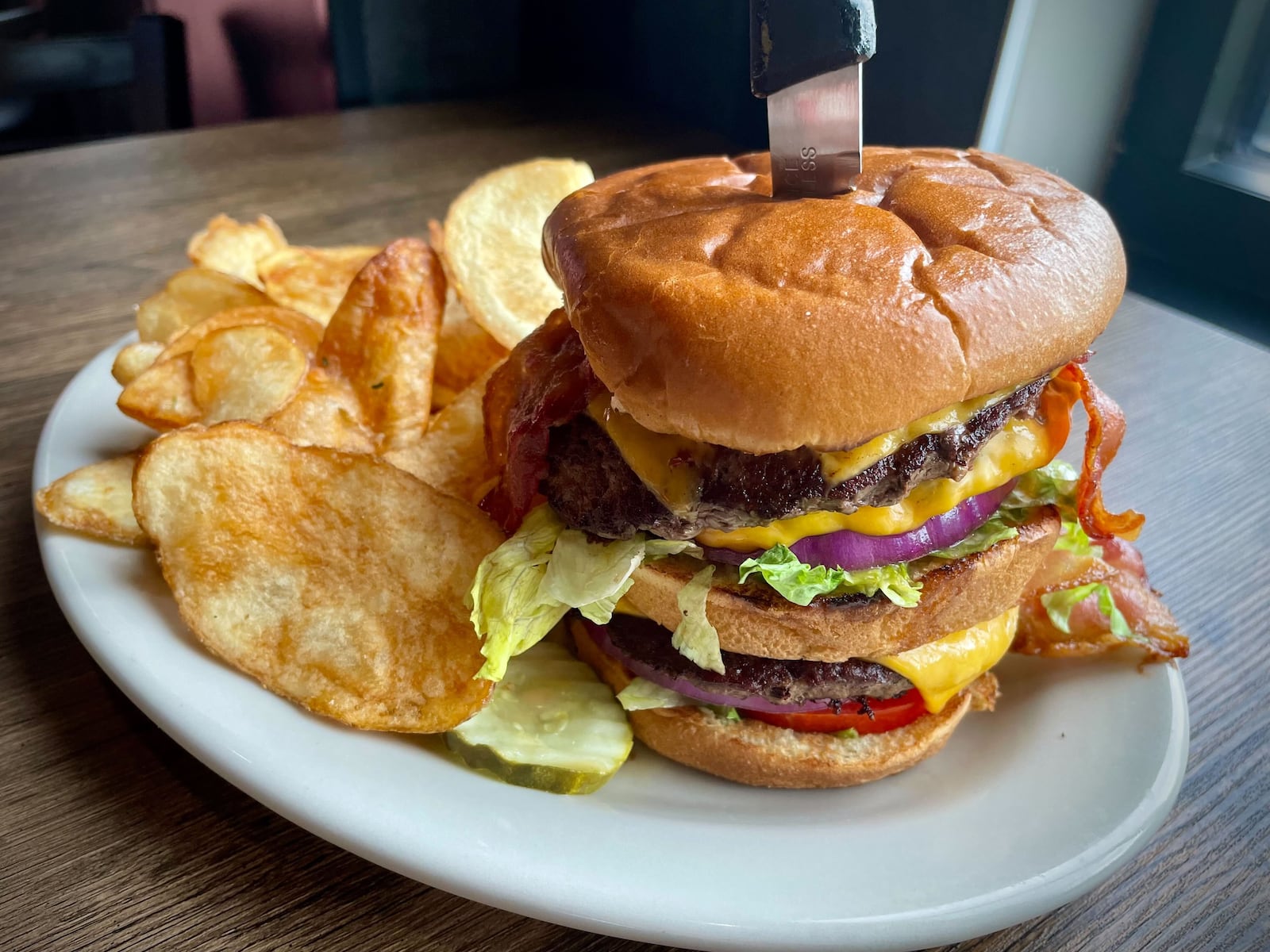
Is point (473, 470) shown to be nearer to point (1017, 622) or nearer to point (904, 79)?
point (1017, 622)

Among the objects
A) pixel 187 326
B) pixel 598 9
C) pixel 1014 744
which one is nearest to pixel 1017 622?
pixel 1014 744

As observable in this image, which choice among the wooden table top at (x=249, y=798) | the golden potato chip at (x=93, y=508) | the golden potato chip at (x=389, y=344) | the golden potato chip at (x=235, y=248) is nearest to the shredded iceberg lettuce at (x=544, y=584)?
the wooden table top at (x=249, y=798)

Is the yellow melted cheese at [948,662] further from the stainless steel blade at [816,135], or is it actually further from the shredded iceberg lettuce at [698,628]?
the stainless steel blade at [816,135]

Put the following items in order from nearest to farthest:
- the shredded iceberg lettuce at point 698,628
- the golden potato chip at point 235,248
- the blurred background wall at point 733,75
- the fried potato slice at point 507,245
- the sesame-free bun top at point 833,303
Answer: the sesame-free bun top at point 833,303
the shredded iceberg lettuce at point 698,628
the fried potato slice at point 507,245
the golden potato chip at point 235,248
the blurred background wall at point 733,75

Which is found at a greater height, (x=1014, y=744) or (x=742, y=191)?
(x=742, y=191)

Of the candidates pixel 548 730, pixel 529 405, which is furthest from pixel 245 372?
pixel 548 730

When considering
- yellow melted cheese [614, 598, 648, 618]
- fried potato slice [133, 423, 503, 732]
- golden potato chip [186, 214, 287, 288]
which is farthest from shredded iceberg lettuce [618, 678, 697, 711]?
golden potato chip [186, 214, 287, 288]

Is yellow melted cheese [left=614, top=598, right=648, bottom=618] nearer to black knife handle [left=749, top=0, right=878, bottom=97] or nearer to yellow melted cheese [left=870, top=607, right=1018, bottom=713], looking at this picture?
yellow melted cheese [left=870, top=607, right=1018, bottom=713]

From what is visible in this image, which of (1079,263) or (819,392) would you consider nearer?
(819,392)
